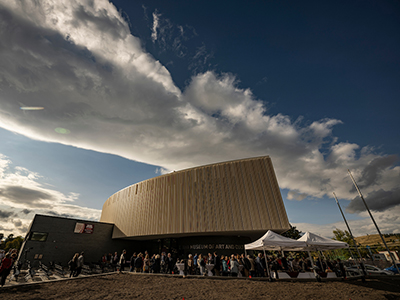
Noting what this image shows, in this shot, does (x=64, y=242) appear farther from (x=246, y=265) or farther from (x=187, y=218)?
(x=246, y=265)

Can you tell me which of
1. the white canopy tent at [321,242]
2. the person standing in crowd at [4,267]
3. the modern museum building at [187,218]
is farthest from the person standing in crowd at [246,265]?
the person standing in crowd at [4,267]

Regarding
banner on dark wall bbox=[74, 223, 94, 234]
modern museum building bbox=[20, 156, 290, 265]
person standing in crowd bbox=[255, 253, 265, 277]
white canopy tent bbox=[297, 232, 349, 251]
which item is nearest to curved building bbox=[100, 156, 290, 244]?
modern museum building bbox=[20, 156, 290, 265]

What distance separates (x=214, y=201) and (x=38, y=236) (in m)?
20.6

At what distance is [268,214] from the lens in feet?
52.0

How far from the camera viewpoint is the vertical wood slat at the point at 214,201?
53.2 feet

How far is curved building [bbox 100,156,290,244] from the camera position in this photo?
1620 centimetres

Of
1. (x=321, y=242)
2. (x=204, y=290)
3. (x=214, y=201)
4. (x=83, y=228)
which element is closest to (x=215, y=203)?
(x=214, y=201)

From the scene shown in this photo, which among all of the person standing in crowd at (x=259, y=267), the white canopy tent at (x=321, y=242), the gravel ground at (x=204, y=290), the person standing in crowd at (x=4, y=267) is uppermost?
the white canopy tent at (x=321, y=242)

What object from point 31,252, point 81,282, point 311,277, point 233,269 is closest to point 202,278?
point 233,269

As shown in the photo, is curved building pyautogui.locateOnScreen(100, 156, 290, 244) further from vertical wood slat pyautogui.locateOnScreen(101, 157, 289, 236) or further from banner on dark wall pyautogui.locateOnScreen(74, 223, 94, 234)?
banner on dark wall pyautogui.locateOnScreen(74, 223, 94, 234)

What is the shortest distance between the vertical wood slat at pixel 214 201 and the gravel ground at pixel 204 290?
6.10m

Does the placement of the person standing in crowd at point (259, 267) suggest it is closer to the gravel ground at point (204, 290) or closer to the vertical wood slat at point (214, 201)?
the gravel ground at point (204, 290)

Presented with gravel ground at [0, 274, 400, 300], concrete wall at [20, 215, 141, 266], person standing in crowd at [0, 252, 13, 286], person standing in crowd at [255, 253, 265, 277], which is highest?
concrete wall at [20, 215, 141, 266]

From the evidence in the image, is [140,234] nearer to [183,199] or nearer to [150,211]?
[150,211]
